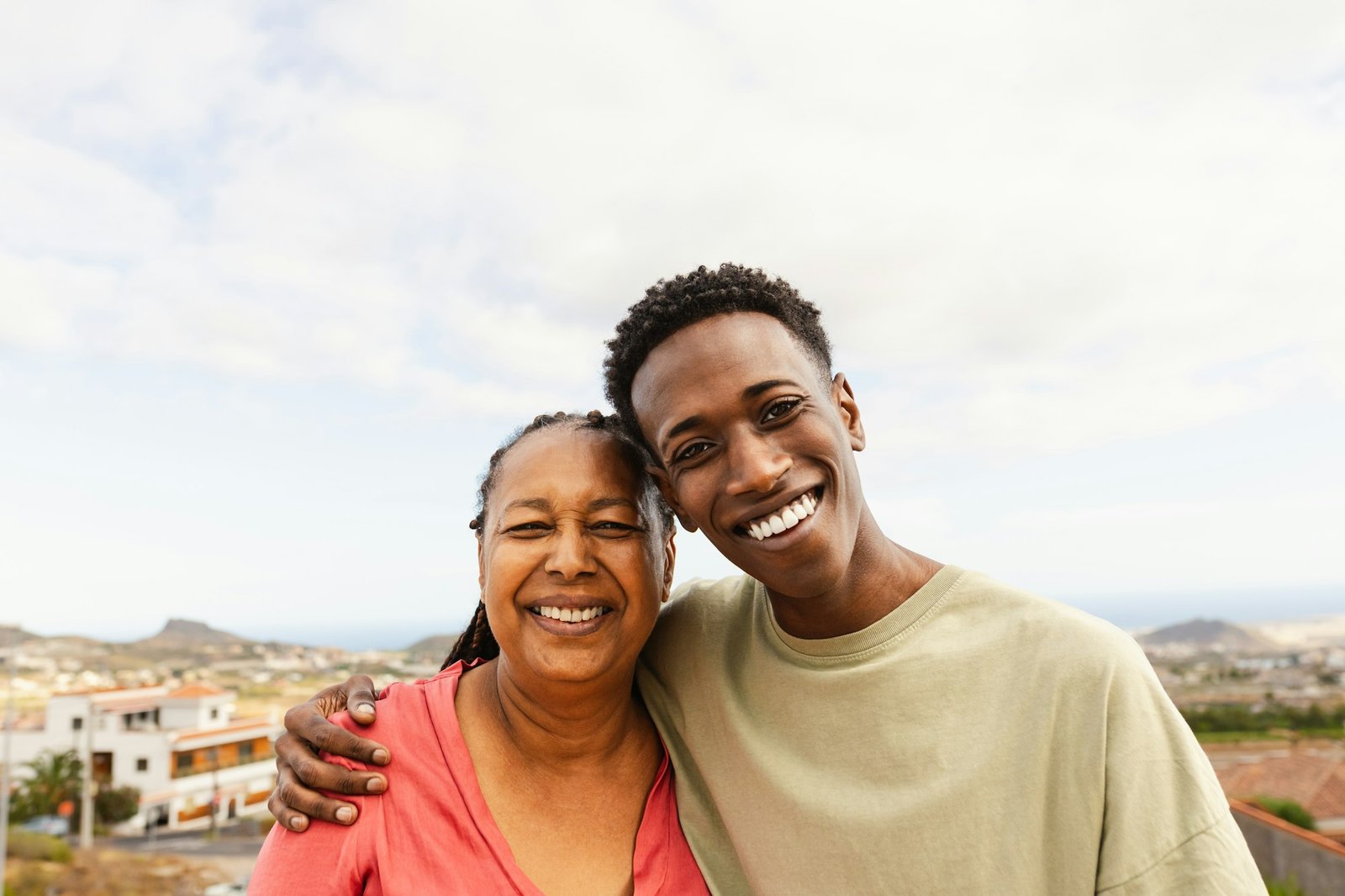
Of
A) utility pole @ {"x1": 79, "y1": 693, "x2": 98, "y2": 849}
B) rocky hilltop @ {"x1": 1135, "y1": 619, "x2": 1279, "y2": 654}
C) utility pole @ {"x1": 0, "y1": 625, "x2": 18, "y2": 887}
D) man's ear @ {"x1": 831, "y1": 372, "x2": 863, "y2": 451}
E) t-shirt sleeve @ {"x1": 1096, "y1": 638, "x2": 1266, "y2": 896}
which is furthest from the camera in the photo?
rocky hilltop @ {"x1": 1135, "y1": 619, "x2": 1279, "y2": 654}

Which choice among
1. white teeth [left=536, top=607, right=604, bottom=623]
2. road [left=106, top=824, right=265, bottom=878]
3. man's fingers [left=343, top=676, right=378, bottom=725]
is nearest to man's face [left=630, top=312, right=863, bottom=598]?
white teeth [left=536, top=607, right=604, bottom=623]

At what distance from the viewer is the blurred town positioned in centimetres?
5816

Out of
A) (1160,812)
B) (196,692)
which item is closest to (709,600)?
(1160,812)

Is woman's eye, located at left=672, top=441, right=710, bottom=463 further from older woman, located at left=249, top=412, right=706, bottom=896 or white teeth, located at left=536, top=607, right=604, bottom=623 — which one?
white teeth, located at left=536, top=607, right=604, bottom=623

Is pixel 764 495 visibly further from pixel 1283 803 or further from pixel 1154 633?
pixel 1154 633

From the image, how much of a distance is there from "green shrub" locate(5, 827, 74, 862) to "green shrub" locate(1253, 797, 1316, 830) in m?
70.8

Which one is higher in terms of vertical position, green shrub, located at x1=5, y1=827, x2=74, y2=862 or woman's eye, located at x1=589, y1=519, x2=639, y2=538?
woman's eye, located at x1=589, y1=519, x2=639, y2=538

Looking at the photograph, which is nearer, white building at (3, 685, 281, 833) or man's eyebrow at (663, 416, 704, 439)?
man's eyebrow at (663, 416, 704, 439)

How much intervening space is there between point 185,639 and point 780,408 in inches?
3981

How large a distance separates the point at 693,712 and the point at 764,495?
911 mm

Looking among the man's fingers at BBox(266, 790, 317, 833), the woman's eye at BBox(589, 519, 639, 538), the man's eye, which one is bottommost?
the man's fingers at BBox(266, 790, 317, 833)

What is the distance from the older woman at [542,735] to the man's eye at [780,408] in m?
0.54

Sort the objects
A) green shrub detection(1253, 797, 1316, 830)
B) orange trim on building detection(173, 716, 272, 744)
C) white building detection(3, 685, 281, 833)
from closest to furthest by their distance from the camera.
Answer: green shrub detection(1253, 797, 1316, 830) → orange trim on building detection(173, 716, 272, 744) → white building detection(3, 685, 281, 833)

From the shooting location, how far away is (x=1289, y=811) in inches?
1315
